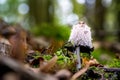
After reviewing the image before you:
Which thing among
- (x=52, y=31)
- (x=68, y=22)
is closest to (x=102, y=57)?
(x=52, y=31)

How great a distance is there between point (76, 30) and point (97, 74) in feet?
1.09

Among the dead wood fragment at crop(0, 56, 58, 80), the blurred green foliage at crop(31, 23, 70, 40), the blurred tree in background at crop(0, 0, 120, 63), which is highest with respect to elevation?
the blurred tree in background at crop(0, 0, 120, 63)

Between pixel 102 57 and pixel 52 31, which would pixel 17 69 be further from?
pixel 52 31

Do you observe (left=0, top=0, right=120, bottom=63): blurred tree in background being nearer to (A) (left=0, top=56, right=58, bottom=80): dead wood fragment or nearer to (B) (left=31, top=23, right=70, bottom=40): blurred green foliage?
(B) (left=31, top=23, right=70, bottom=40): blurred green foliage

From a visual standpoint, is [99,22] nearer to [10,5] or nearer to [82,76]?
[10,5]

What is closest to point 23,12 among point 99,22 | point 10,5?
point 10,5

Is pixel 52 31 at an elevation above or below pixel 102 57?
above

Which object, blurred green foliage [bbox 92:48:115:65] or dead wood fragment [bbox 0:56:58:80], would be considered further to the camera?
blurred green foliage [bbox 92:48:115:65]

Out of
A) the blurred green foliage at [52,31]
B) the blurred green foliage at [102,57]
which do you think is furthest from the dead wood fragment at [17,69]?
the blurred green foliage at [52,31]

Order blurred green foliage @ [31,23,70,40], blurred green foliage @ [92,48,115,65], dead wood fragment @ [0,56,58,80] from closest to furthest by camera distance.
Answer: dead wood fragment @ [0,56,58,80]
blurred green foliage @ [92,48,115,65]
blurred green foliage @ [31,23,70,40]

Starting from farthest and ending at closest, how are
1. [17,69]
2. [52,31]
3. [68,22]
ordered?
[68,22]
[52,31]
[17,69]

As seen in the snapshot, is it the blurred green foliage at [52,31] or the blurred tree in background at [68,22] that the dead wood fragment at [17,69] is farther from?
the blurred green foliage at [52,31]

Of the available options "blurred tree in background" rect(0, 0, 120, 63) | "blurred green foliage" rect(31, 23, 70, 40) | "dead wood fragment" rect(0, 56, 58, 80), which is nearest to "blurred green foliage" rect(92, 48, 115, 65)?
"blurred tree in background" rect(0, 0, 120, 63)

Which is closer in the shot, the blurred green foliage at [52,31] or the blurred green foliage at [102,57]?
the blurred green foliage at [102,57]
